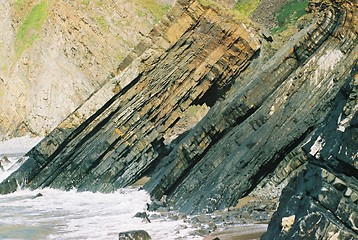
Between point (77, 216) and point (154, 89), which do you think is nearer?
point (77, 216)

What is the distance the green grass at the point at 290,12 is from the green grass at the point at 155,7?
19.3m

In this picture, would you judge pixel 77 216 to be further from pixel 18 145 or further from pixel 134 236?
pixel 18 145

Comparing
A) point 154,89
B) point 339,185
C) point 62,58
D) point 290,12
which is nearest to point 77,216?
point 154,89

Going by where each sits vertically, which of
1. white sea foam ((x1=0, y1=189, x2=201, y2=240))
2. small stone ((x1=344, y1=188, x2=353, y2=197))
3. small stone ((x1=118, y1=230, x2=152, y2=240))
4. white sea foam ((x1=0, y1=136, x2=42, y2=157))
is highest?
small stone ((x1=344, y1=188, x2=353, y2=197))

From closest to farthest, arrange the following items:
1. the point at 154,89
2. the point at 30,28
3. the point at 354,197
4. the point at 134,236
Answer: the point at 354,197 → the point at 134,236 → the point at 154,89 → the point at 30,28

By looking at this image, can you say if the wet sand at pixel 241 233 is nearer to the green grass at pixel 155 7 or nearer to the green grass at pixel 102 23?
the green grass at pixel 102 23

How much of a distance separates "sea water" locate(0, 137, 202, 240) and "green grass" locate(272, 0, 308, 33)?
2439cm

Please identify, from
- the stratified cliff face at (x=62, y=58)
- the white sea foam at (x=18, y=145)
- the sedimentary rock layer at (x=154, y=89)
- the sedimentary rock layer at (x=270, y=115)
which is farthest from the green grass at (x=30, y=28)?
the sedimentary rock layer at (x=270, y=115)

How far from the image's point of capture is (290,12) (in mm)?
48938

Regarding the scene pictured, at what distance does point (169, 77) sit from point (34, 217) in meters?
8.83

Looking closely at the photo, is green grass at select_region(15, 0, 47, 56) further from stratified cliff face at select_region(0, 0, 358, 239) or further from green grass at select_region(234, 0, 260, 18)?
stratified cliff face at select_region(0, 0, 358, 239)

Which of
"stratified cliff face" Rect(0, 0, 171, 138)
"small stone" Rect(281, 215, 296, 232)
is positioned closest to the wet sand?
"small stone" Rect(281, 215, 296, 232)

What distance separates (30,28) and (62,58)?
23.9 feet

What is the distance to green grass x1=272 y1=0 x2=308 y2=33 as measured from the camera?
4635cm
